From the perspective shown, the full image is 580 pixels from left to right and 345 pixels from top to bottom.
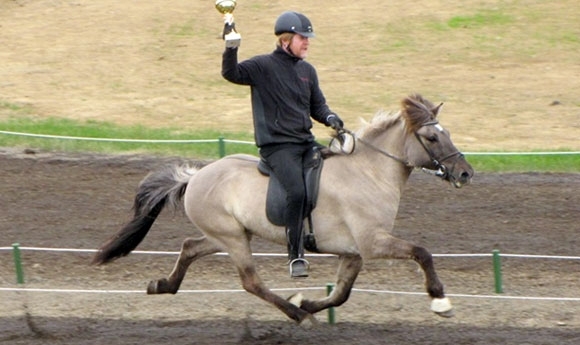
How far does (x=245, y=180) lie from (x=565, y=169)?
7.08 metres

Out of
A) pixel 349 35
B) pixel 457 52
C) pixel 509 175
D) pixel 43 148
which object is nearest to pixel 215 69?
pixel 349 35

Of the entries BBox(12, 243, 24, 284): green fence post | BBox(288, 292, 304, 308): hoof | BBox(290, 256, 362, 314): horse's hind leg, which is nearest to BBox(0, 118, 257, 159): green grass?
BBox(12, 243, 24, 284): green fence post

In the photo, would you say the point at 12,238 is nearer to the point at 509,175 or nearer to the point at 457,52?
the point at 509,175

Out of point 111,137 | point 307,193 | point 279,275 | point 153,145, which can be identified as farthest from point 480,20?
point 307,193

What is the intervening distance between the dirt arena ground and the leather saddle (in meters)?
1.06

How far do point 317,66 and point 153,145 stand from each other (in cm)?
685

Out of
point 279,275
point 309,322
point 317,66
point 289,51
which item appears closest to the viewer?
point 289,51

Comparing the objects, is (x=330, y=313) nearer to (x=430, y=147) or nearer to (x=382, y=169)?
(x=382, y=169)

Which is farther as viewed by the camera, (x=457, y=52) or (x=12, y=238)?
(x=457, y=52)

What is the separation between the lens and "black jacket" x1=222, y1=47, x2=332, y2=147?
866 cm

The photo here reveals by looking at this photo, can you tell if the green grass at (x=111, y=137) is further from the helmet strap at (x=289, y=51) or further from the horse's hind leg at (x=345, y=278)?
the helmet strap at (x=289, y=51)

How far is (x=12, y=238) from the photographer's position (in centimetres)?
1203

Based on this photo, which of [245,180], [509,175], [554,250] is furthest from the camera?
[509,175]

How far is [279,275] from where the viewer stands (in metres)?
11.0
